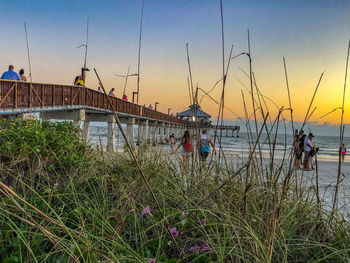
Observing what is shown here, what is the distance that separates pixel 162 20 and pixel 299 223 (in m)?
2.04

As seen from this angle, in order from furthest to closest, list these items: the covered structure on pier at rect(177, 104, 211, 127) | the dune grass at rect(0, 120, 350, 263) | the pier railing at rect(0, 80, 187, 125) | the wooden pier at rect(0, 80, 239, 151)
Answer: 1. the pier railing at rect(0, 80, 187, 125)
2. the wooden pier at rect(0, 80, 239, 151)
3. the covered structure on pier at rect(177, 104, 211, 127)
4. the dune grass at rect(0, 120, 350, 263)

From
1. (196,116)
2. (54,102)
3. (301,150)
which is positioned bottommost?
(301,150)

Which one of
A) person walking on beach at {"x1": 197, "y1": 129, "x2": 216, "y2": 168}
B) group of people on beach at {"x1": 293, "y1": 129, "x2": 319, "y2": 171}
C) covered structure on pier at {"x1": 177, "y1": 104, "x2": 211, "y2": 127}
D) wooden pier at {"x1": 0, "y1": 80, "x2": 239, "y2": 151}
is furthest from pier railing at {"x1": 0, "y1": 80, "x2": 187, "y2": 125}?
group of people on beach at {"x1": 293, "y1": 129, "x2": 319, "y2": 171}

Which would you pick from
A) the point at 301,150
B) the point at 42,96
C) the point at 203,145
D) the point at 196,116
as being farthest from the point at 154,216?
the point at 42,96

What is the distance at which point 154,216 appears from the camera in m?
1.85

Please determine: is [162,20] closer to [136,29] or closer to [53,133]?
[136,29]

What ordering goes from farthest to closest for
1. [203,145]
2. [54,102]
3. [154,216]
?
[54,102], [203,145], [154,216]

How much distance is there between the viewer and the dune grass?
1.23 meters

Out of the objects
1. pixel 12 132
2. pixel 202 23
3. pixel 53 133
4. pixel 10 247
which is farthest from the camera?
pixel 53 133

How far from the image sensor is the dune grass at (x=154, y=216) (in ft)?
4.04

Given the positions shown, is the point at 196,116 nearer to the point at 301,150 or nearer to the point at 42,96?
the point at 301,150

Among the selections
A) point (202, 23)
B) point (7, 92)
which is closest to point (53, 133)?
point (202, 23)

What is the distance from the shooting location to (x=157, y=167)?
2.79 metres

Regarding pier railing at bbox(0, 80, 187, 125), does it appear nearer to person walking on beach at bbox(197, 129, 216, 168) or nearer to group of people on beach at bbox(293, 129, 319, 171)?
person walking on beach at bbox(197, 129, 216, 168)
